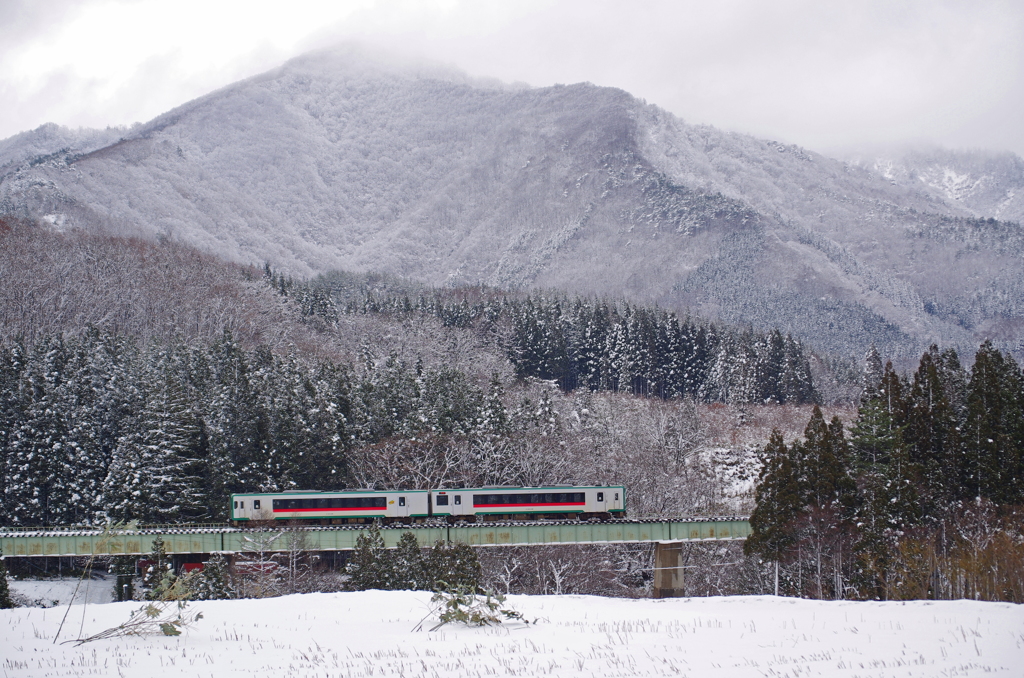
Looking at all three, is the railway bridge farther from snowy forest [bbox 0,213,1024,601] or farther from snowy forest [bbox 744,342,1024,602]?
snowy forest [bbox 744,342,1024,602]

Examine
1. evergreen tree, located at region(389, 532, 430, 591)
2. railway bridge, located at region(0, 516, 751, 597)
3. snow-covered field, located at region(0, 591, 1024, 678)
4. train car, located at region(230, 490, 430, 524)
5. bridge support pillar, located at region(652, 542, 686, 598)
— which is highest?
snow-covered field, located at region(0, 591, 1024, 678)

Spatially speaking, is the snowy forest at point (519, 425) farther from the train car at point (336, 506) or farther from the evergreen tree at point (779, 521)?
the train car at point (336, 506)

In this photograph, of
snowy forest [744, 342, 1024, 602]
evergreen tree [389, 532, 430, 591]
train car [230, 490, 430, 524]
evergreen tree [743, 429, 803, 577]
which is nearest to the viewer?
evergreen tree [389, 532, 430, 591]

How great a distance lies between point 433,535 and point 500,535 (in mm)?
3806

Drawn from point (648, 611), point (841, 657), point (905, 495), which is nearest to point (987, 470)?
point (905, 495)

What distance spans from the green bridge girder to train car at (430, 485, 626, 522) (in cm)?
159

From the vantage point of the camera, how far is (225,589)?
3672 cm

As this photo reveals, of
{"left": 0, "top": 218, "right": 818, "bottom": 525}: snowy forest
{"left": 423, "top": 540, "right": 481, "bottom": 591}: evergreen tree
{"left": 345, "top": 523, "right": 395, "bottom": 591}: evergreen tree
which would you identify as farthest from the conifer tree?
{"left": 0, "top": 218, "right": 818, "bottom": 525}: snowy forest

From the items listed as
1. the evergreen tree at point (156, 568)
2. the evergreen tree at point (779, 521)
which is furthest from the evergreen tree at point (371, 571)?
the evergreen tree at point (779, 521)

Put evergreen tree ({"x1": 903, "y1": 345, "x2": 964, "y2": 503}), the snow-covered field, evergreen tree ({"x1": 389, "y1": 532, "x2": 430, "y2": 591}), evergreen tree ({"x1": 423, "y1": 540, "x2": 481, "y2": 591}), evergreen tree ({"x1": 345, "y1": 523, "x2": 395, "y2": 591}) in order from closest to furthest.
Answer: the snow-covered field, evergreen tree ({"x1": 423, "y1": 540, "x2": 481, "y2": 591}), evergreen tree ({"x1": 389, "y1": 532, "x2": 430, "y2": 591}), evergreen tree ({"x1": 345, "y1": 523, "x2": 395, "y2": 591}), evergreen tree ({"x1": 903, "y1": 345, "x2": 964, "y2": 503})

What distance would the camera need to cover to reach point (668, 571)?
5194cm

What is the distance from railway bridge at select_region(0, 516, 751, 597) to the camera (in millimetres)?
50406

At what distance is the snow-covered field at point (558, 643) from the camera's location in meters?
17.5

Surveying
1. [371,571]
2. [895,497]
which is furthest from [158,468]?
[895,497]
